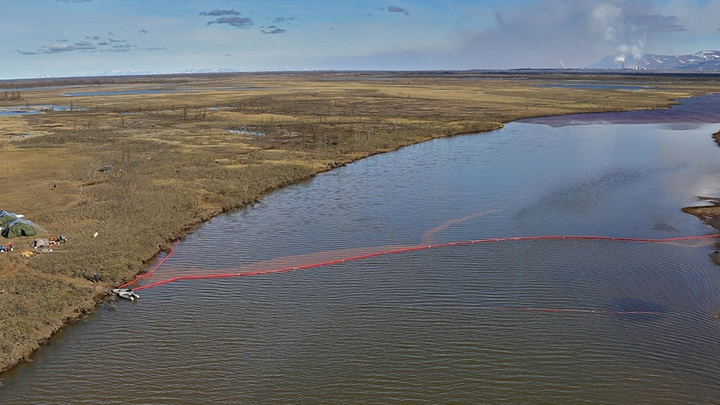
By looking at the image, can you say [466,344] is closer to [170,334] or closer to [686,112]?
[170,334]

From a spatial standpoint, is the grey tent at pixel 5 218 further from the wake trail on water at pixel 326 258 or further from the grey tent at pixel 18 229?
the wake trail on water at pixel 326 258

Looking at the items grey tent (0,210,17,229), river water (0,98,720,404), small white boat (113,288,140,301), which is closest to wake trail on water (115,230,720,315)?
river water (0,98,720,404)

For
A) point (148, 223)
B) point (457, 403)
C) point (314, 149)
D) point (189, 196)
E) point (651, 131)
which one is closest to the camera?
point (457, 403)

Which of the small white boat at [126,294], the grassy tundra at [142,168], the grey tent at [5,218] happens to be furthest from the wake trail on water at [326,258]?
the grey tent at [5,218]

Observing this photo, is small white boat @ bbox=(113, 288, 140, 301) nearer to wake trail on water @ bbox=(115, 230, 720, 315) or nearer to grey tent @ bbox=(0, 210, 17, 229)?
wake trail on water @ bbox=(115, 230, 720, 315)

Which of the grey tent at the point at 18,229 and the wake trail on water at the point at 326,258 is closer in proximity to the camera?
the wake trail on water at the point at 326,258

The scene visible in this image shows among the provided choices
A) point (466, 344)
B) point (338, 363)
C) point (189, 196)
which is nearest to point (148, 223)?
point (189, 196)

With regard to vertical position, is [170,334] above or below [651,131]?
below
